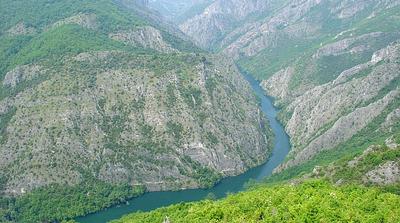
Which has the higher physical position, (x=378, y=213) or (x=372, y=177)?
(x=378, y=213)

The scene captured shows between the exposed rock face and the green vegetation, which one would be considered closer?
the green vegetation

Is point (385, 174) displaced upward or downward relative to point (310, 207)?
downward

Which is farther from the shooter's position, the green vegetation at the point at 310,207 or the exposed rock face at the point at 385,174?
the exposed rock face at the point at 385,174

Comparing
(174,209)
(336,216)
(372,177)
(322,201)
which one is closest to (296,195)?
(322,201)

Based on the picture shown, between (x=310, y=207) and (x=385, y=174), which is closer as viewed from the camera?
(x=310, y=207)

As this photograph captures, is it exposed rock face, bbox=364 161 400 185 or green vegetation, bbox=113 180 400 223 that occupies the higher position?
green vegetation, bbox=113 180 400 223

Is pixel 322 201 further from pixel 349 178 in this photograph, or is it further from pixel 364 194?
pixel 349 178

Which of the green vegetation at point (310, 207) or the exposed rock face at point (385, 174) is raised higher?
the green vegetation at point (310, 207)

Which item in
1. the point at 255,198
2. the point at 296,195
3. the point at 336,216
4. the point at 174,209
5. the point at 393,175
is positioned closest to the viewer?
the point at 336,216
